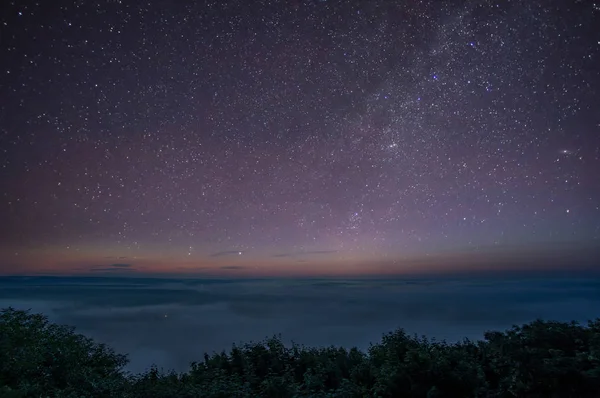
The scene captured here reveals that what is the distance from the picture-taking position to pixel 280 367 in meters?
15.7

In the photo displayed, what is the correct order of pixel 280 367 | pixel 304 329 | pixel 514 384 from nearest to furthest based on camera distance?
pixel 514 384
pixel 280 367
pixel 304 329

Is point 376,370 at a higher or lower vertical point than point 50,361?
lower

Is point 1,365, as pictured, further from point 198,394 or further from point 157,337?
point 157,337

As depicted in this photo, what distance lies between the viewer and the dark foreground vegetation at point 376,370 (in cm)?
1055

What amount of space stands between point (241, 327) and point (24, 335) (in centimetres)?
14997

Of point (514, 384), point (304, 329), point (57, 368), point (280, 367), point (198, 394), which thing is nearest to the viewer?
point (198, 394)

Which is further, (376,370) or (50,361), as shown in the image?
(50,361)

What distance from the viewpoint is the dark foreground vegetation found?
1055cm

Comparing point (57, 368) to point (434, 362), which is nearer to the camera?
point (434, 362)

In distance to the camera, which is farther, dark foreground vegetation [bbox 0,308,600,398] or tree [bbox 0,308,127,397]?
tree [bbox 0,308,127,397]

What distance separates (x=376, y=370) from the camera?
43.8 feet

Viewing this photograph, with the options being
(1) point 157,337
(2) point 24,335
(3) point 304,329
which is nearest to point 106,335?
(1) point 157,337

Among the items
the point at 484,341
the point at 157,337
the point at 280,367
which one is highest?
the point at 484,341

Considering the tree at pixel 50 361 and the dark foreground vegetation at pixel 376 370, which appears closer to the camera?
the dark foreground vegetation at pixel 376 370
